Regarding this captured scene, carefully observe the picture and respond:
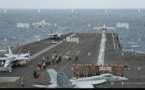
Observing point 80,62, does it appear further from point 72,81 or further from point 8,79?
point 72,81

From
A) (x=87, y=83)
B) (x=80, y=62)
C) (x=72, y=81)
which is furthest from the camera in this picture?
(x=80, y=62)

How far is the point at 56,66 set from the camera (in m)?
49.2

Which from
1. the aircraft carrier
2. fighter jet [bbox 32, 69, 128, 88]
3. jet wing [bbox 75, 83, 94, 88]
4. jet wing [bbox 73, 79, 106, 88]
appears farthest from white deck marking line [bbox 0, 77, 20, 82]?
jet wing [bbox 75, 83, 94, 88]

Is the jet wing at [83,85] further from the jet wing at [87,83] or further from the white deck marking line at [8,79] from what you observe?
the white deck marking line at [8,79]

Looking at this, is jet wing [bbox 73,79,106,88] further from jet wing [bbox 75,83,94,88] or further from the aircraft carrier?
the aircraft carrier

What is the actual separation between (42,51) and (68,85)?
1530 inches

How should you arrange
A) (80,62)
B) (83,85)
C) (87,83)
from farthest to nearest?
(80,62)
(87,83)
(83,85)

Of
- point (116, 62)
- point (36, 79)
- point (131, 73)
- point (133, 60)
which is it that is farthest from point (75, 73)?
point (133, 60)

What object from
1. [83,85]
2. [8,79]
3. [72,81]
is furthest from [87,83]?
[8,79]

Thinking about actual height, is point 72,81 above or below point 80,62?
below

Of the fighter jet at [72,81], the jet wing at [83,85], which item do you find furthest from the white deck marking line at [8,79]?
the jet wing at [83,85]

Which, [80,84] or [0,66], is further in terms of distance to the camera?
[0,66]

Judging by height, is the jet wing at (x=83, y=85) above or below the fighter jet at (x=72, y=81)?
below

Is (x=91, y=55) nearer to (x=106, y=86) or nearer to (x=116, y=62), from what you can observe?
(x=116, y=62)
